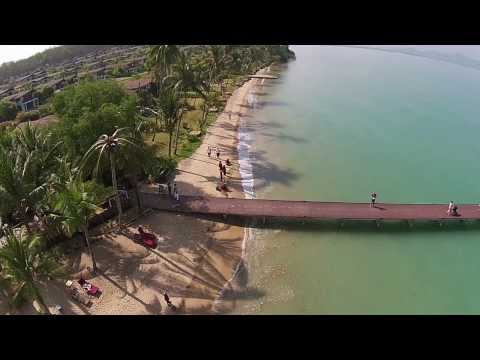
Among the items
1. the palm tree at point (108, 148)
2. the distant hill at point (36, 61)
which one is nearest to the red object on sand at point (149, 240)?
the palm tree at point (108, 148)

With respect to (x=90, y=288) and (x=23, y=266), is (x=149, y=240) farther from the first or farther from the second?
(x=23, y=266)

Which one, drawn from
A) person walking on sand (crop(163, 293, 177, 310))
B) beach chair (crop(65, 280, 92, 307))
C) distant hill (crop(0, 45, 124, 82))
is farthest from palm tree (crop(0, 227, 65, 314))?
distant hill (crop(0, 45, 124, 82))

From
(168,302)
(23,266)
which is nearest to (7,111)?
(23,266)

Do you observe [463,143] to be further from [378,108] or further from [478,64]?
[478,64]

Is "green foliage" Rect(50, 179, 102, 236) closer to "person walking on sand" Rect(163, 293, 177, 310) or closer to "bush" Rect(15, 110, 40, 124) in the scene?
"person walking on sand" Rect(163, 293, 177, 310)

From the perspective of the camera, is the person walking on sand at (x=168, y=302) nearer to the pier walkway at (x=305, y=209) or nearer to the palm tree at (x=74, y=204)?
the palm tree at (x=74, y=204)
